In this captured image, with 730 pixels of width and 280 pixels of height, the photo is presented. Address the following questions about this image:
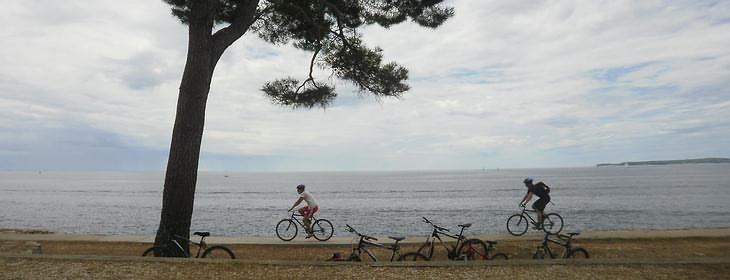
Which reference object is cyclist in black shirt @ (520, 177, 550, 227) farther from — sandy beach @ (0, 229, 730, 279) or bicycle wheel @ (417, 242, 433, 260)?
sandy beach @ (0, 229, 730, 279)

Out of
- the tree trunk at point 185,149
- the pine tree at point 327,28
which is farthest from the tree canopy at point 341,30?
the tree trunk at point 185,149

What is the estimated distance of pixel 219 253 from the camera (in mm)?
8734

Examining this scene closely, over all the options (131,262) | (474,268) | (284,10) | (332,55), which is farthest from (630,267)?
(284,10)

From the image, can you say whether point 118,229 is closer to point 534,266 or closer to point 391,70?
point 391,70

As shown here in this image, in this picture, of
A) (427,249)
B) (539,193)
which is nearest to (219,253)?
(427,249)

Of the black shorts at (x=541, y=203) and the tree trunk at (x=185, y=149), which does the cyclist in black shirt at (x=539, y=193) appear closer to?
the black shorts at (x=541, y=203)

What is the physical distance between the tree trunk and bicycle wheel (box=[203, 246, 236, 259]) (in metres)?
0.51

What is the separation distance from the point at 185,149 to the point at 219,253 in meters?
2.09

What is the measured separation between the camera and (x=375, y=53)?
1122 centimetres

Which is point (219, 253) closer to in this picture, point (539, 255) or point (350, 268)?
point (350, 268)

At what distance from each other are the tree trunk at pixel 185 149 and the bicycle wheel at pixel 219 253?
1.67 ft

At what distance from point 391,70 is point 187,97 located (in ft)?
16.0

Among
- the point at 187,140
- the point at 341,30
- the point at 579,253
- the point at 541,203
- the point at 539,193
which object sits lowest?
the point at 579,253

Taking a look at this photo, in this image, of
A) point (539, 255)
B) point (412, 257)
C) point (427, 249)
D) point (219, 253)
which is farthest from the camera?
point (427, 249)
